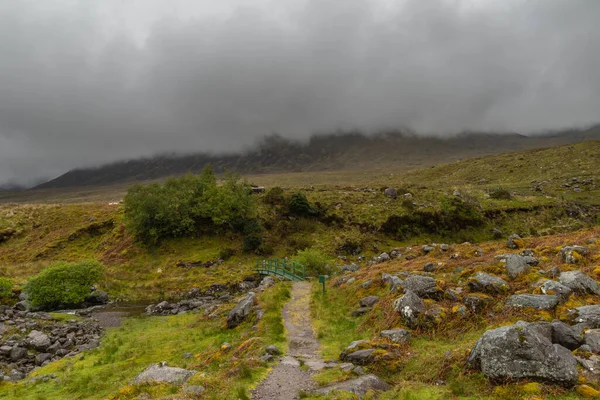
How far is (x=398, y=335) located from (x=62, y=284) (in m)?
36.3

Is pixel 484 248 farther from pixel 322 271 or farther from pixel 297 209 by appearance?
pixel 297 209

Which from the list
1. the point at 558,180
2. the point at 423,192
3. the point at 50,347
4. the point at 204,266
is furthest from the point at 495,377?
the point at 558,180

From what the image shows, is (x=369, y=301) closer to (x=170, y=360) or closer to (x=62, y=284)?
(x=170, y=360)

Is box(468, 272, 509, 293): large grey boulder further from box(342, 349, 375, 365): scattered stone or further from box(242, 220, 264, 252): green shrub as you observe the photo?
box(242, 220, 264, 252): green shrub

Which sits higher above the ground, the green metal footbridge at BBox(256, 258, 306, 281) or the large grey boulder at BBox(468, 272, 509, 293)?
the large grey boulder at BBox(468, 272, 509, 293)

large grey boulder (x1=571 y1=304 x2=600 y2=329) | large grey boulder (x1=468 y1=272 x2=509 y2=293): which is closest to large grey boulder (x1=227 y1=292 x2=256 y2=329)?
large grey boulder (x1=468 y1=272 x2=509 y2=293)

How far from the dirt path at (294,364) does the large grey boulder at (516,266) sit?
399 inches

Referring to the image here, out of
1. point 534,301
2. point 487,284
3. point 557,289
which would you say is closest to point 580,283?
point 557,289

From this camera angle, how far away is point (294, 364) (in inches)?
542

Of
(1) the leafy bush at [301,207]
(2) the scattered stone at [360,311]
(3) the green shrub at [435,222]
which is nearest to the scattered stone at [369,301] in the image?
(2) the scattered stone at [360,311]

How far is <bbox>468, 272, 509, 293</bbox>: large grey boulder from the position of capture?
1602 centimetres

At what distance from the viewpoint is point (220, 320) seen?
25062 millimetres

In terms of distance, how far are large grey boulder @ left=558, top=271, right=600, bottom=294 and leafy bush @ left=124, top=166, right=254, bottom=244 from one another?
43.7 meters

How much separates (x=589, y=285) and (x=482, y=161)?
10915cm
